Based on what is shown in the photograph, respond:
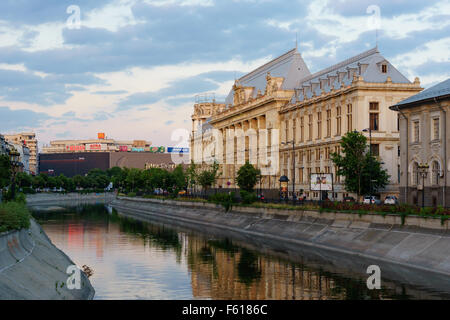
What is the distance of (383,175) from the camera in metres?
82.4

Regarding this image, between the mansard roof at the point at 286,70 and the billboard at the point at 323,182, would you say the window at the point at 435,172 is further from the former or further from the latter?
the mansard roof at the point at 286,70

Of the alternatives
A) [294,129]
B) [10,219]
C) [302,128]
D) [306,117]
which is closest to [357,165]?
[306,117]

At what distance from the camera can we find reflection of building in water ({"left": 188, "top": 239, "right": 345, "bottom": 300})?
1506 inches

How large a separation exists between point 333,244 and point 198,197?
5801 centimetres

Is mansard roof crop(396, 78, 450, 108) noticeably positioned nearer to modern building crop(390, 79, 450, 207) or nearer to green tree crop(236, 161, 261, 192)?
modern building crop(390, 79, 450, 207)

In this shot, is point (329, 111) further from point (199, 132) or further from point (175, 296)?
point (199, 132)

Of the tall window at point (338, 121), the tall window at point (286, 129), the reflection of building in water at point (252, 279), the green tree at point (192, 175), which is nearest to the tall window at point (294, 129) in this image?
the tall window at point (286, 129)

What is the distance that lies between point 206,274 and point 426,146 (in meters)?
27.7

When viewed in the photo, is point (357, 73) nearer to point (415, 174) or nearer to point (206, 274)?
point (415, 174)

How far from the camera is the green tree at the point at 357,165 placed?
258 ft

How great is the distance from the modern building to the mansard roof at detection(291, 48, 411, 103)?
25078mm

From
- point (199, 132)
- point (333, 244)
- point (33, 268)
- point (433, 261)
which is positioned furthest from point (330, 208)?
point (199, 132)

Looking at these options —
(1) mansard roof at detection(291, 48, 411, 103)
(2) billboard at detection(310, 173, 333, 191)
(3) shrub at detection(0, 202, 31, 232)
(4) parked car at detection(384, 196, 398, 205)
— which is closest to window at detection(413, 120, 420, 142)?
(2) billboard at detection(310, 173, 333, 191)

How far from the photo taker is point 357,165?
78.6 meters
